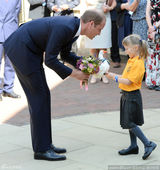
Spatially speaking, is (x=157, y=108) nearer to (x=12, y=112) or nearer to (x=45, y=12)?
(x=12, y=112)

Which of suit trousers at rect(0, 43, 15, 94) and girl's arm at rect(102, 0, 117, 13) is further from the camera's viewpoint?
girl's arm at rect(102, 0, 117, 13)

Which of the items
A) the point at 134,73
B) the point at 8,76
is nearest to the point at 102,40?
the point at 8,76

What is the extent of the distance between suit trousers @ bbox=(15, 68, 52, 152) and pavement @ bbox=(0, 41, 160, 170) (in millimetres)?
238

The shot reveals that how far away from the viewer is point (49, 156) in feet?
18.4

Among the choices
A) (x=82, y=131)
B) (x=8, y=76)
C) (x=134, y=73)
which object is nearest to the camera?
(x=134, y=73)

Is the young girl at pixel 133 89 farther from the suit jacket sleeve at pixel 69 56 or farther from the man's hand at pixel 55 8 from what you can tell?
the man's hand at pixel 55 8

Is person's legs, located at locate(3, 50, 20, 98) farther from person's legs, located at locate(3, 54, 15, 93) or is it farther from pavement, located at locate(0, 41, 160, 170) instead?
pavement, located at locate(0, 41, 160, 170)

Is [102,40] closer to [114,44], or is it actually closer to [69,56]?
[114,44]

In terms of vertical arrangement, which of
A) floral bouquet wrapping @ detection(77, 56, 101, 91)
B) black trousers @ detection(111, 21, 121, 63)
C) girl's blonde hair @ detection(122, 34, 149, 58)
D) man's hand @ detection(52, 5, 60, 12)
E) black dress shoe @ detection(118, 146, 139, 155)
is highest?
man's hand @ detection(52, 5, 60, 12)

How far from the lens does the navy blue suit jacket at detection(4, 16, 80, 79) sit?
17.3 feet

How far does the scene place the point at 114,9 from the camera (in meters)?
11.2

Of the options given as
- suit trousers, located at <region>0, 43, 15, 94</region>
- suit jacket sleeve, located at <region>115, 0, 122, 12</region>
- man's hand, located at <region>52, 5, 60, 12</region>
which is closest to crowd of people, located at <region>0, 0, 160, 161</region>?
suit trousers, located at <region>0, 43, 15, 94</region>

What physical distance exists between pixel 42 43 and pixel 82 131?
183 centimetres

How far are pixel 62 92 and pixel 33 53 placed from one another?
171 inches
